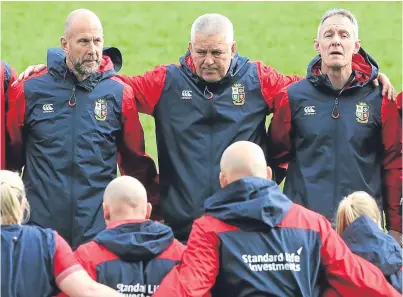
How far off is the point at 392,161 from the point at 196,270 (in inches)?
101

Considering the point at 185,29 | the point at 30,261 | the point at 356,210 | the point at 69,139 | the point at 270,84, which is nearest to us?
the point at 30,261

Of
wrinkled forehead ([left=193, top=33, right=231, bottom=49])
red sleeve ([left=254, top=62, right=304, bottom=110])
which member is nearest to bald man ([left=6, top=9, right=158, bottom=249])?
wrinkled forehead ([left=193, top=33, right=231, bottom=49])

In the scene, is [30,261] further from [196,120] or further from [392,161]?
[392,161]

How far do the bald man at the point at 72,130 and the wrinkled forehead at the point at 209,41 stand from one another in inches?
25.8

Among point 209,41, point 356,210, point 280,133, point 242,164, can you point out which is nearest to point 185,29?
point 280,133

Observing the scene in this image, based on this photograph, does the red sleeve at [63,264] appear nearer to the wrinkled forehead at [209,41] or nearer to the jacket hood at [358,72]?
the wrinkled forehead at [209,41]

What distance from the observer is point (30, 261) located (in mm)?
8359

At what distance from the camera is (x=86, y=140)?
10.2m

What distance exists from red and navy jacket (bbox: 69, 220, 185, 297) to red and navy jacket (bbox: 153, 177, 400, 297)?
171 millimetres

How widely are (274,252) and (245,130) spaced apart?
216 cm

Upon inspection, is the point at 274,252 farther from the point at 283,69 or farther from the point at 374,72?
the point at 283,69

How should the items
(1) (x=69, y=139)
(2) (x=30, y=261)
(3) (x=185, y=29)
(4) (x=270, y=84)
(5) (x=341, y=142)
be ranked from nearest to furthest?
(2) (x=30, y=261), (1) (x=69, y=139), (5) (x=341, y=142), (4) (x=270, y=84), (3) (x=185, y=29)

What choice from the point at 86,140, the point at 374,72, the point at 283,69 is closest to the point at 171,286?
the point at 86,140

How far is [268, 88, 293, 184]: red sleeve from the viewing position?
10.5 meters
